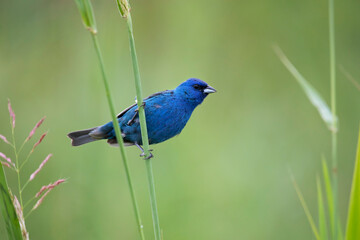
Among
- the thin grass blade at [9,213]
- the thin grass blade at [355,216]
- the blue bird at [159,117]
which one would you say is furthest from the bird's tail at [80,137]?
the thin grass blade at [355,216]

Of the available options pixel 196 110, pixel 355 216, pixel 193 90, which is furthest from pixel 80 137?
pixel 196 110

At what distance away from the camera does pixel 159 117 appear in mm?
2902

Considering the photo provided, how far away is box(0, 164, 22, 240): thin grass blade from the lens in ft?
4.63

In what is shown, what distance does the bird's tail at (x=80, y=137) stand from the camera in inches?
120

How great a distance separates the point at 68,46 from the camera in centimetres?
505

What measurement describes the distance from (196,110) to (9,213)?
3672 mm

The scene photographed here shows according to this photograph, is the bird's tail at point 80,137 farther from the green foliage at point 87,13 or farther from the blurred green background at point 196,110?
the green foliage at point 87,13

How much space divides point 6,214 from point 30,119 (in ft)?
11.6

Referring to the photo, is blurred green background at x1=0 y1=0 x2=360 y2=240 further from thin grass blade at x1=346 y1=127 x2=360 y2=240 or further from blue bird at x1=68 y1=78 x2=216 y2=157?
thin grass blade at x1=346 y1=127 x2=360 y2=240

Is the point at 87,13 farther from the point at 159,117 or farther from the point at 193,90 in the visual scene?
the point at 193,90

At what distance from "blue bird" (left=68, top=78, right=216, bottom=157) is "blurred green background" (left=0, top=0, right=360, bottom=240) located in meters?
0.29

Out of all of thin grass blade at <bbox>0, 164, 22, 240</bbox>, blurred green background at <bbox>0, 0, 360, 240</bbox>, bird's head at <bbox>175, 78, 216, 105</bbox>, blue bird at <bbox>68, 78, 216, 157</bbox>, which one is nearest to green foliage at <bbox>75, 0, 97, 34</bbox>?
thin grass blade at <bbox>0, 164, 22, 240</bbox>

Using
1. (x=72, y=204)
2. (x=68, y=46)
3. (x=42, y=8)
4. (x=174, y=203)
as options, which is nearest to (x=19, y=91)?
(x=68, y=46)

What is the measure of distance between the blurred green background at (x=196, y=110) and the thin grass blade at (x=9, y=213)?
1.84 m
